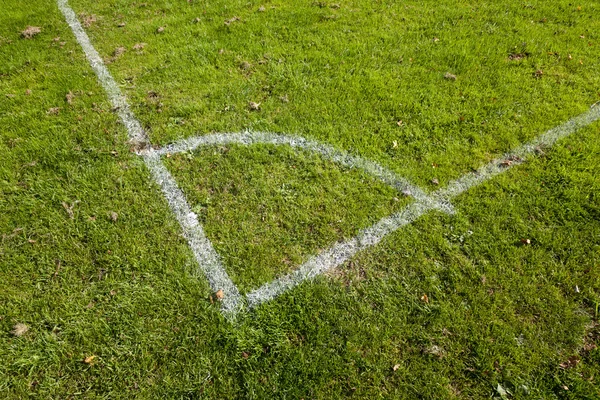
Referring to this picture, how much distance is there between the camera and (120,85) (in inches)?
182

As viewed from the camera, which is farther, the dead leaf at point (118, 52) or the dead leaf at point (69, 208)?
the dead leaf at point (118, 52)

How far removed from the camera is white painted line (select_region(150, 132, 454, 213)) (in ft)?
12.1

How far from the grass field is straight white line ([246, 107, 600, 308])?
7cm

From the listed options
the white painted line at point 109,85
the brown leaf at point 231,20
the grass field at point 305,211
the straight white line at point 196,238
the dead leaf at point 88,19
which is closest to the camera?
the grass field at point 305,211

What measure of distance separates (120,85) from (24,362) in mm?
3227

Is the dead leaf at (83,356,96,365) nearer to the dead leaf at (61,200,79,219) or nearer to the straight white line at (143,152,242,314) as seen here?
the straight white line at (143,152,242,314)

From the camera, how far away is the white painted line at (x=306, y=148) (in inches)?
145

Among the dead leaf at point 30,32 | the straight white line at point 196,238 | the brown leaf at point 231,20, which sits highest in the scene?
the brown leaf at point 231,20

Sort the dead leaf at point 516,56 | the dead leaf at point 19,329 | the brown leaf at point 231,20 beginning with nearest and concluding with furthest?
1. the dead leaf at point 19,329
2. the dead leaf at point 516,56
3. the brown leaf at point 231,20

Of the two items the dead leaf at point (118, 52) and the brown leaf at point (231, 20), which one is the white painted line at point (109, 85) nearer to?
the dead leaf at point (118, 52)

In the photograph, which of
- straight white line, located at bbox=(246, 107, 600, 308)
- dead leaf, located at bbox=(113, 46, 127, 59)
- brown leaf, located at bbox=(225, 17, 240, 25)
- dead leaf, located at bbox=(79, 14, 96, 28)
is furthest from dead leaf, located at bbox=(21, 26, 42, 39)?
straight white line, located at bbox=(246, 107, 600, 308)

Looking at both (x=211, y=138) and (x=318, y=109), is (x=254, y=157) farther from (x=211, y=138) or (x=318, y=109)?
(x=318, y=109)

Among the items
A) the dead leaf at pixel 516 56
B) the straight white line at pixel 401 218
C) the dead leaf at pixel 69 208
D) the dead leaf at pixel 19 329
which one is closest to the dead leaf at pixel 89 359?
the dead leaf at pixel 19 329

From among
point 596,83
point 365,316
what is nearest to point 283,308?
point 365,316
